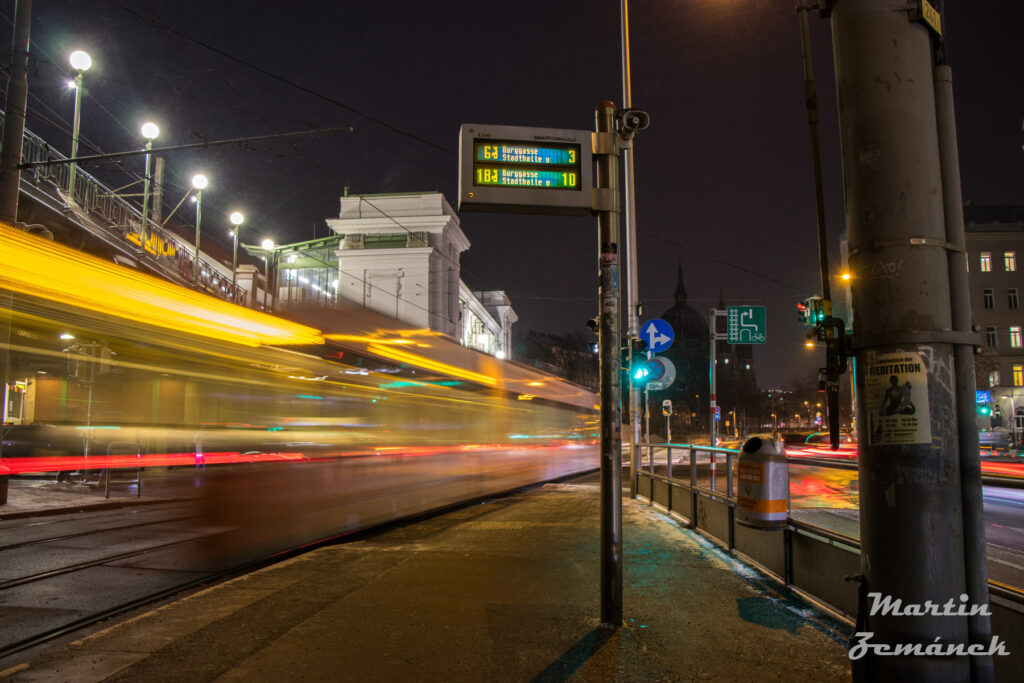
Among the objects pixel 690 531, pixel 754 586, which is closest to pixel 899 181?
pixel 754 586

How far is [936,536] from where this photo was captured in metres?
3.15

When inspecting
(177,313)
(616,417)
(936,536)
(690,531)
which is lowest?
(690,531)

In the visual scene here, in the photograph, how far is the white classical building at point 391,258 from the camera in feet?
157

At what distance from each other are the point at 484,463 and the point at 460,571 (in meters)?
8.74

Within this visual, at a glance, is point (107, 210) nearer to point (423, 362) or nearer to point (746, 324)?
point (423, 362)

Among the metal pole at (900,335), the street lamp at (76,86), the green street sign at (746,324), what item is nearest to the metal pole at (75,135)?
the street lamp at (76,86)

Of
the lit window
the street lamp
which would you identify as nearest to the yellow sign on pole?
the street lamp

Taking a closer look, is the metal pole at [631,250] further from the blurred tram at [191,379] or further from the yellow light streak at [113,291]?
the yellow light streak at [113,291]

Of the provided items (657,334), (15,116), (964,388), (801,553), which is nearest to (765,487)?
(801,553)

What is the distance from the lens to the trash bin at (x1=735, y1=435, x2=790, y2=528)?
243 inches

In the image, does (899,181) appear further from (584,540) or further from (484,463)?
(484,463)

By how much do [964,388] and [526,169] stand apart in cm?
384

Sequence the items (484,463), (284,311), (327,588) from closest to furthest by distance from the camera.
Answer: (327,588) < (284,311) < (484,463)

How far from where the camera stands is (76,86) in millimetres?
17141
